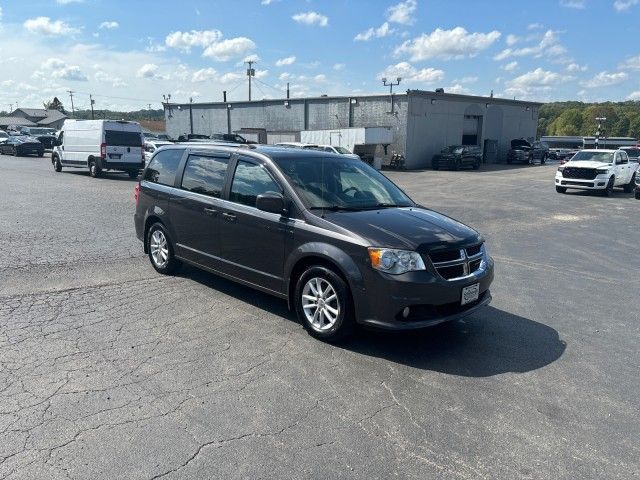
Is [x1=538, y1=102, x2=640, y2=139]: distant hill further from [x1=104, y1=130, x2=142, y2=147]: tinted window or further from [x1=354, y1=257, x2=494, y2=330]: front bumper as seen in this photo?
[x1=354, y1=257, x2=494, y2=330]: front bumper

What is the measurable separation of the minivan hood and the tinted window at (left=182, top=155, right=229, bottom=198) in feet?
5.49

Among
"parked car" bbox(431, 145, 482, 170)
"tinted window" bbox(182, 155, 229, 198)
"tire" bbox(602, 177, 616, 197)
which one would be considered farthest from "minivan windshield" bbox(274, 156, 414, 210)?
"parked car" bbox(431, 145, 482, 170)

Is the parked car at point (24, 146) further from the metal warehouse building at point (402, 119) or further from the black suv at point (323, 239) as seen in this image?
the black suv at point (323, 239)

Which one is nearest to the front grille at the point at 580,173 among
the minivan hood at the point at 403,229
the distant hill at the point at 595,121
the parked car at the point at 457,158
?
the parked car at the point at 457,158

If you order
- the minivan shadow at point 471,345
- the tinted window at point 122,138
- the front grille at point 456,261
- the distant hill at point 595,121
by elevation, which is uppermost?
the distant hill at point 595,121

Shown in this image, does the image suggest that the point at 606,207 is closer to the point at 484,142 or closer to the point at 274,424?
the point at 274,424

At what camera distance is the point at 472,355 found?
184 inches

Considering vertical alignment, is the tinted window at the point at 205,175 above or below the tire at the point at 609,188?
above

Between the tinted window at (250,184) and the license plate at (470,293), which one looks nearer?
the license plate at (470,293)

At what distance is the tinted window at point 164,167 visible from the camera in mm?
6805

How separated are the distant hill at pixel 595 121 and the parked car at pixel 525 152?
72952 millimetres

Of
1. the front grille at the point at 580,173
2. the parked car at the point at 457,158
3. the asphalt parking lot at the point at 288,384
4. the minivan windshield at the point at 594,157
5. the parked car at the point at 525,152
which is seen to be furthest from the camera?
the parked car at the point at 525,152

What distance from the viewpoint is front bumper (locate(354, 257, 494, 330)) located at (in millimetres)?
4367

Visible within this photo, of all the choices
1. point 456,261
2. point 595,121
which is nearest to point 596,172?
point 456,261
